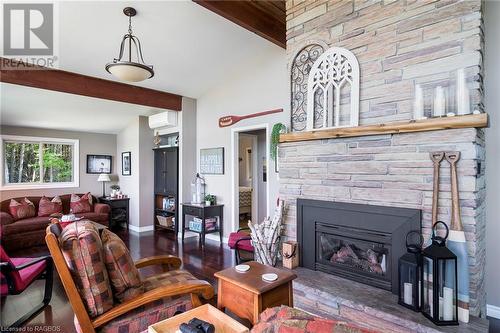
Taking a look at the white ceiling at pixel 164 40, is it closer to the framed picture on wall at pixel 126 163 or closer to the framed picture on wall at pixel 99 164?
the framed picture on wall at pixel 126 163

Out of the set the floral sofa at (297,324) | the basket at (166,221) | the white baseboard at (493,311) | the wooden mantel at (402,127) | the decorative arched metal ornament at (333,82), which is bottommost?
the white baseboard at (493,311)

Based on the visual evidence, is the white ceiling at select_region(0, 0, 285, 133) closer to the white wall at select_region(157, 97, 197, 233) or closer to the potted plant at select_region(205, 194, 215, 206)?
the white wall at select_region(157, 97, 197, 233)

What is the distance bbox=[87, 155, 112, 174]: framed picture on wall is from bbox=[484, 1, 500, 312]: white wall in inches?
280

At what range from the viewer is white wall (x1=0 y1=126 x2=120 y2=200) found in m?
5.66

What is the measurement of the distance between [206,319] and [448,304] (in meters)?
1.59

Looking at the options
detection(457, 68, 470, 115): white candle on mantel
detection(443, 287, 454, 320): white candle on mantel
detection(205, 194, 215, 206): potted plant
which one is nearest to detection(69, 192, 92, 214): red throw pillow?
detection(205, 194, 215, 206): potted plant

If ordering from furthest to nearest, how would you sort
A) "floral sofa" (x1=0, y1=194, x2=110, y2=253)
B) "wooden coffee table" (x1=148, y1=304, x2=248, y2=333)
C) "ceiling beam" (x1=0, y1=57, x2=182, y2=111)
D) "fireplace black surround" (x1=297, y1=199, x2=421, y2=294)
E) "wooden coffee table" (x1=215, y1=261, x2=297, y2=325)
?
"floral sofa" (x1=0, y1=194, x2=110, y2=253), "ceiling beam" (x1=0, y1=57, x2=182, y2=111), "fireplace black surround" (x1=297, y1=199, x2=421, y2=294), "wooden coffee table" (x1=215, y1=261, x2=297, y2=325), "wooden coffee table" (x1=148, y1=304, x2=248, y2=333)

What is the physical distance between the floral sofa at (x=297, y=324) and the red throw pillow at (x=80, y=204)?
5839 mm

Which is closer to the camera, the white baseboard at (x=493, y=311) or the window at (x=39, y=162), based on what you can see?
the white baseboard at (x=493, y=311)

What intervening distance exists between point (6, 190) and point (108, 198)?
5.89 ft

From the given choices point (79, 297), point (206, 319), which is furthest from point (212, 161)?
point (206, 319)

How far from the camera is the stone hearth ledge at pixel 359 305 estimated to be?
1872 mm

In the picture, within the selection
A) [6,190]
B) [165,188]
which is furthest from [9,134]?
[165,188]

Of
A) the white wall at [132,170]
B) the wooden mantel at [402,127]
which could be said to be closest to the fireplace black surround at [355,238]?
the wooden mantel at [402,127]
